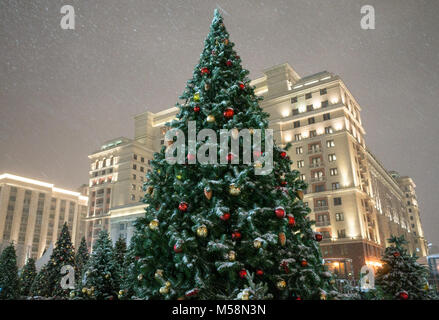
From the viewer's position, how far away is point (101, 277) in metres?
13.4

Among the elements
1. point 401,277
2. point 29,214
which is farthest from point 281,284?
point 29,214

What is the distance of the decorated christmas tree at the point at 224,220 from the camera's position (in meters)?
6.55

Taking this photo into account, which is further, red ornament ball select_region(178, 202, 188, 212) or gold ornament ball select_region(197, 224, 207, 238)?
red ornament ball select_region(178, 202, 188, 212)

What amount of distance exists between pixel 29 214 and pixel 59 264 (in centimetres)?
8518

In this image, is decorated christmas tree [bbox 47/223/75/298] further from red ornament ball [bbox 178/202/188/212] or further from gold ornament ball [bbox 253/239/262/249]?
gold ornament ball [bbox 253/239/262/249]

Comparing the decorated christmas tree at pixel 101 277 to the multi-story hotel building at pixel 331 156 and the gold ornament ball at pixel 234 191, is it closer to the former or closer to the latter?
the gold ornament ball at pixel 234 191

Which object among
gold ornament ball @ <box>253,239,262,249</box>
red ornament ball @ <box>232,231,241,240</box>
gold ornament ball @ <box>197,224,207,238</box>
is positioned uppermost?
gold ornament ball @ <box>197,224,207,238</box>

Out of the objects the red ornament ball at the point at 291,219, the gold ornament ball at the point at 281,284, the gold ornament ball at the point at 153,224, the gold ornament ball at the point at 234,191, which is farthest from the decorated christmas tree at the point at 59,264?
the red ornament ball at the point at 291,219

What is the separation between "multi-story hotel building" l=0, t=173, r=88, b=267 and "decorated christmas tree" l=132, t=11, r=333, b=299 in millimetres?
92611

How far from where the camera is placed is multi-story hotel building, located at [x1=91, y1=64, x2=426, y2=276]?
47.2 metres

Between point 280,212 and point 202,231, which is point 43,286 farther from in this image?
point 280,212

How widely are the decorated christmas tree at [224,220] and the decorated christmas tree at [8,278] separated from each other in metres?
24.8

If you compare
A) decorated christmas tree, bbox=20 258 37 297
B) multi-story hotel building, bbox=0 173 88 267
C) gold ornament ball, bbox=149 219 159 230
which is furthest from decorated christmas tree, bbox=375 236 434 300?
multi-story hotel building, bbox=0 173 88 267
